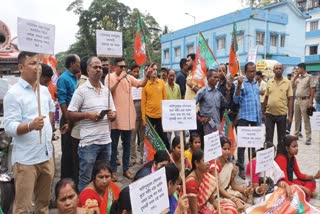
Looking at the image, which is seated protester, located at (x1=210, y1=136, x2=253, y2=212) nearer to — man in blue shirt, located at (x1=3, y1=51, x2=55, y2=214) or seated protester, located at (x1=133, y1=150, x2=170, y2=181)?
seated protester, located at (x1=133, y1=150, x2=170, y2=181)

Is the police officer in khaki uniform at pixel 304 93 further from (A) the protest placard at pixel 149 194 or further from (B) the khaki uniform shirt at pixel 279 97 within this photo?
(A) the protest placard at pixel 149 194

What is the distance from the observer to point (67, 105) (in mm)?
3934

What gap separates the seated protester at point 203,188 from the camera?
330 cm

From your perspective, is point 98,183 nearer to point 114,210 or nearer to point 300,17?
point 114,210

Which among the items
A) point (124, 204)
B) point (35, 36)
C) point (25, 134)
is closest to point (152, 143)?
point (124, 204)

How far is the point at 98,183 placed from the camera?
292cm

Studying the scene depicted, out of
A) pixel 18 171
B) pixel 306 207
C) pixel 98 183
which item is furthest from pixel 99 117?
pixel 306 207

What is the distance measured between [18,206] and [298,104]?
6.90 meters

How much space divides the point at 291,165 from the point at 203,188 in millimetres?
1683

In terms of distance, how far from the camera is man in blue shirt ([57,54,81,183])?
385 centimetres

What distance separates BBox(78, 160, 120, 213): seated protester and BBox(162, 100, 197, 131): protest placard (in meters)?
0.69

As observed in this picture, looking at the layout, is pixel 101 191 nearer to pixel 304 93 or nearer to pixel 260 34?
pixel 304 93

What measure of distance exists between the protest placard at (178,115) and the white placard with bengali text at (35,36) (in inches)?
40.0

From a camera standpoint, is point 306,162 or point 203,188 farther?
point 306,162
